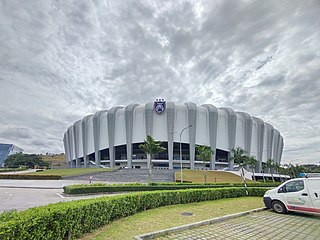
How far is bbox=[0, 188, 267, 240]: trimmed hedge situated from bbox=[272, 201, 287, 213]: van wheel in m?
5.92

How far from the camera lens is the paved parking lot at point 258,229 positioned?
6.68 meters

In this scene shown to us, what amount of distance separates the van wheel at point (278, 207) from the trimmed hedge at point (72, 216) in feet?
19.4

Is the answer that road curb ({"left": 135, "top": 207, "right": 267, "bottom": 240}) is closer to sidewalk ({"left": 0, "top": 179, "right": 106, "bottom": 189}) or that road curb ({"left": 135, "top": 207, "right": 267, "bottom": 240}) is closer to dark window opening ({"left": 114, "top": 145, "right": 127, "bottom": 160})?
sidewalk ({"left": 0, "top": 179, "right": 106, "bottom": 189})

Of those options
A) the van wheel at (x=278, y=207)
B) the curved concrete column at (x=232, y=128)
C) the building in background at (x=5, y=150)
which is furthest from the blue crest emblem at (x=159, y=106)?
the building in background at (x=5, y=150)

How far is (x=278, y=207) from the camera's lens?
11094mm

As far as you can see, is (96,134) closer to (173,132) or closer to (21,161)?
(173,132)

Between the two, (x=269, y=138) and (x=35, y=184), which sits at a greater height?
(x=269, y=138)

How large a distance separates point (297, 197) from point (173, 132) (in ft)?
186

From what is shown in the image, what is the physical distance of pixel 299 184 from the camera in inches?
412

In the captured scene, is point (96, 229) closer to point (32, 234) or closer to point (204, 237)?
point (32, 234)

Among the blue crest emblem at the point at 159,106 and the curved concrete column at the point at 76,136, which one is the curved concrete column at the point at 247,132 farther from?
the curved concrete column at the point at 76,136

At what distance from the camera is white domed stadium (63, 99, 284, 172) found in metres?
67.8

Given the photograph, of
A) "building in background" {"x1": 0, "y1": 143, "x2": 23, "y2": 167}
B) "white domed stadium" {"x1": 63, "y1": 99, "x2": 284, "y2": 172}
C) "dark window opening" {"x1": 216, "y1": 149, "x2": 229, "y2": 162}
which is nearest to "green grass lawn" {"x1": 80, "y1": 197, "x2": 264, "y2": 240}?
"white domed stadium" {"x1": 63, "y1": 99, "x2": 284, "y2": 172}

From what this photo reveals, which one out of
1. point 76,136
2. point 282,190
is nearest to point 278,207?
point 282,190
